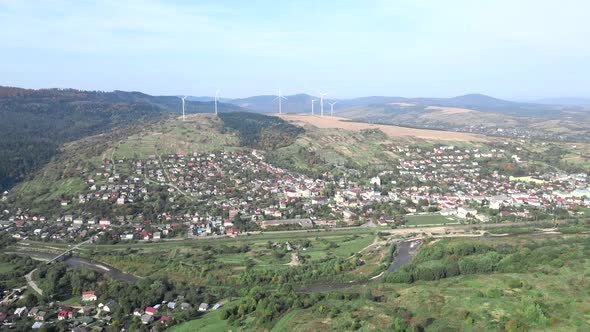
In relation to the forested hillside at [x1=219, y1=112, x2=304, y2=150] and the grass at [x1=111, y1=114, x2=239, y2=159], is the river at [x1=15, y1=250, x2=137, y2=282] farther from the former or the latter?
the forested hillside at [x1=219, y1=112, x2=304, y2=150]

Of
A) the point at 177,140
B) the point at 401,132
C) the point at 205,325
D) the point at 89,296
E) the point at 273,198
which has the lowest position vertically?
the point at 205,325

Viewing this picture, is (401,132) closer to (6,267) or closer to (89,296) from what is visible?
(6,267)

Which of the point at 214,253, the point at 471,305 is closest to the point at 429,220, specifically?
the point at 214,253

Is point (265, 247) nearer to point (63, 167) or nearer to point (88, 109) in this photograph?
point (63, 167)

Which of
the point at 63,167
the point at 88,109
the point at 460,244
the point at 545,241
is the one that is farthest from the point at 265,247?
the point at 88,109

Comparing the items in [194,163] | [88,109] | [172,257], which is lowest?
[172,257]

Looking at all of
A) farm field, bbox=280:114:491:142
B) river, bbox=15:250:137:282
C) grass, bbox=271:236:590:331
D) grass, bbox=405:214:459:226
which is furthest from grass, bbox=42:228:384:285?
farm field, bbox=280:114:491:142
